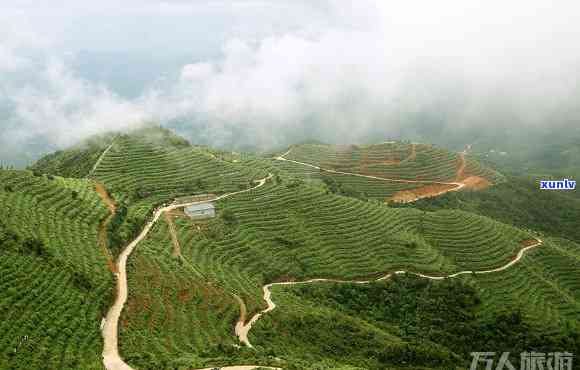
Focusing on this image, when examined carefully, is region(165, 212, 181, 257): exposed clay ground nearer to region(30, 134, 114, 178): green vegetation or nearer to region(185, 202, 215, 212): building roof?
region(185, 202, 215, 212): building roof

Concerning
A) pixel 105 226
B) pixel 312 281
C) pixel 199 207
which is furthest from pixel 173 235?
pixel 312 281

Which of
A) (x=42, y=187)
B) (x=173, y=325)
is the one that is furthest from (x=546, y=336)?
(x=42, y=187)

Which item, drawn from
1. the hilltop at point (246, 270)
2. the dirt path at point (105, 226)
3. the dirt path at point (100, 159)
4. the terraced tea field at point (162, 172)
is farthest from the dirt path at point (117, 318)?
the dirt path at point (100, 159)

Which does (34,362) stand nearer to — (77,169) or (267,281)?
(267,281)

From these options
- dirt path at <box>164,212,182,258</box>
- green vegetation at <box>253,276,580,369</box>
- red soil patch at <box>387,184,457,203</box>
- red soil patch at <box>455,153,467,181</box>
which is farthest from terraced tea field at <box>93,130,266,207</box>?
red soil patch at <box>455,153,467,181</box>

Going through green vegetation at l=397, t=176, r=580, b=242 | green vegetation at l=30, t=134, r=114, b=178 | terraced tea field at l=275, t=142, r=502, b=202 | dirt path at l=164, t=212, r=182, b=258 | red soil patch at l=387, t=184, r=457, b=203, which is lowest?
green vegetation at l=397, t=176, r=580, b=242

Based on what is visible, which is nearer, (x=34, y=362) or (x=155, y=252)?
(x=34, y=362)
